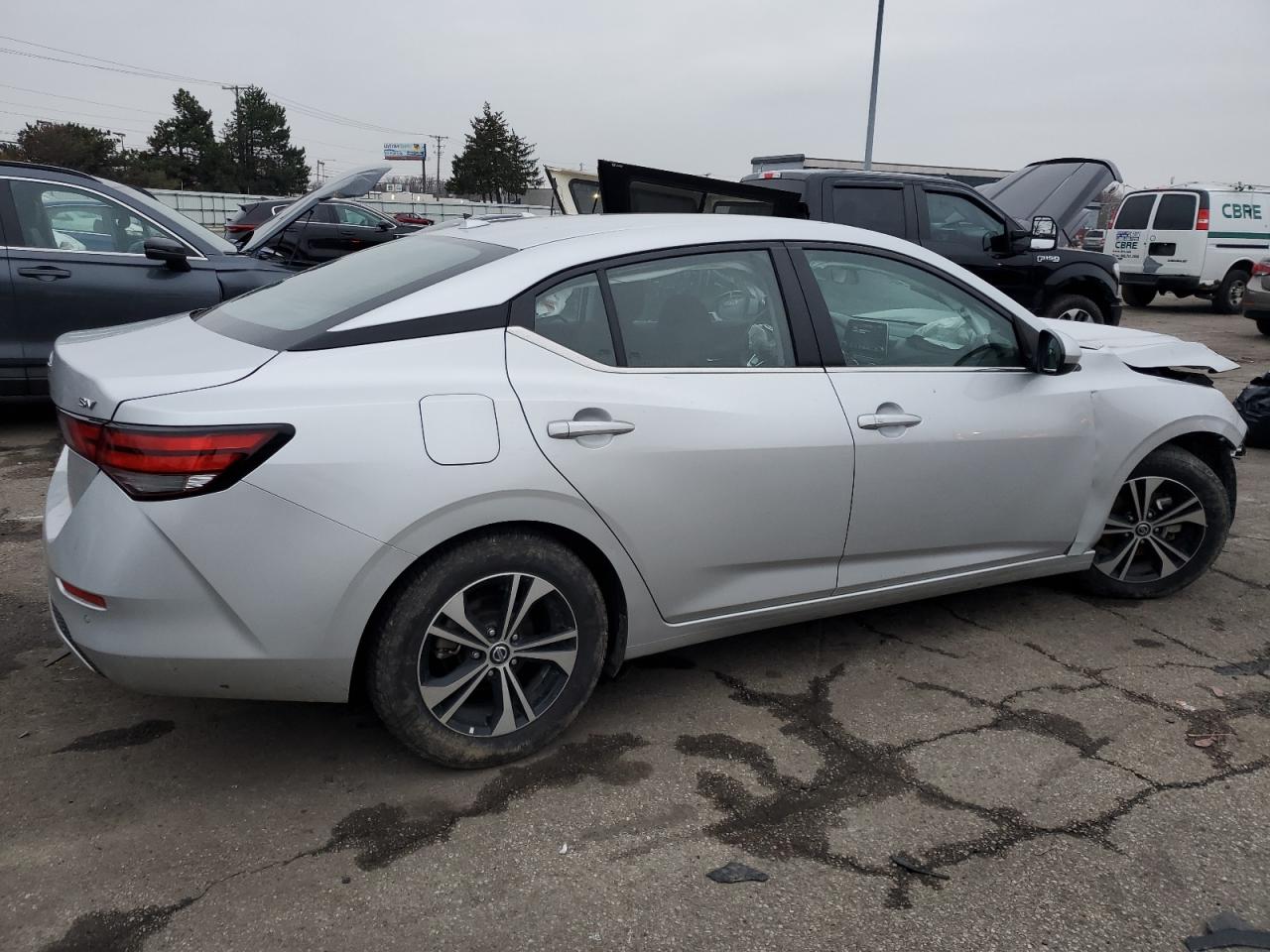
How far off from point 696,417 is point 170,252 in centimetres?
486

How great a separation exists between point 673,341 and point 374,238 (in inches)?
505

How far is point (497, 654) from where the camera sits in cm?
283

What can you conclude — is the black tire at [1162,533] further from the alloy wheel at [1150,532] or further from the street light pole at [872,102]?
the street light pole at [872,102]

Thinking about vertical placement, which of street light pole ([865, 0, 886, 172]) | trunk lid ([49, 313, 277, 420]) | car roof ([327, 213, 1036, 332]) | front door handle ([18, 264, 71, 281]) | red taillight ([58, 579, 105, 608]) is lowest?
red taillight ([58, 579, 105, 608])

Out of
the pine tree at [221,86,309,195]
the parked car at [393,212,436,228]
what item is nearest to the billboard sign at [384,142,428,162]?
the pine tree at [221,86,309,195]

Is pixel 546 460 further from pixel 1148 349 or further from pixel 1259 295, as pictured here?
pixel 1259 295

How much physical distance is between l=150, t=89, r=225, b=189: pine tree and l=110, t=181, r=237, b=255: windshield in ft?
287

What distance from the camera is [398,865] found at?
2.51 m

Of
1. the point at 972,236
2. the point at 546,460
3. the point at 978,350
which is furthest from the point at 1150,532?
the point at 972,236

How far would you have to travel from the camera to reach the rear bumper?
2467 millimetres

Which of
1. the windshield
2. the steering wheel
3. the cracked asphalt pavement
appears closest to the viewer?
the cracked asphalt pavement

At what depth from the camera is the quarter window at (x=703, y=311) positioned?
3.10m

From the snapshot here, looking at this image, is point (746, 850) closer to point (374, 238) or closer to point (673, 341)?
point (673, 341)

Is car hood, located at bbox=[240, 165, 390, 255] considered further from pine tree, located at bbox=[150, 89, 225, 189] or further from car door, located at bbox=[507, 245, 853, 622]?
pine tree, located at bbox=[150, 89, 225, 189]
